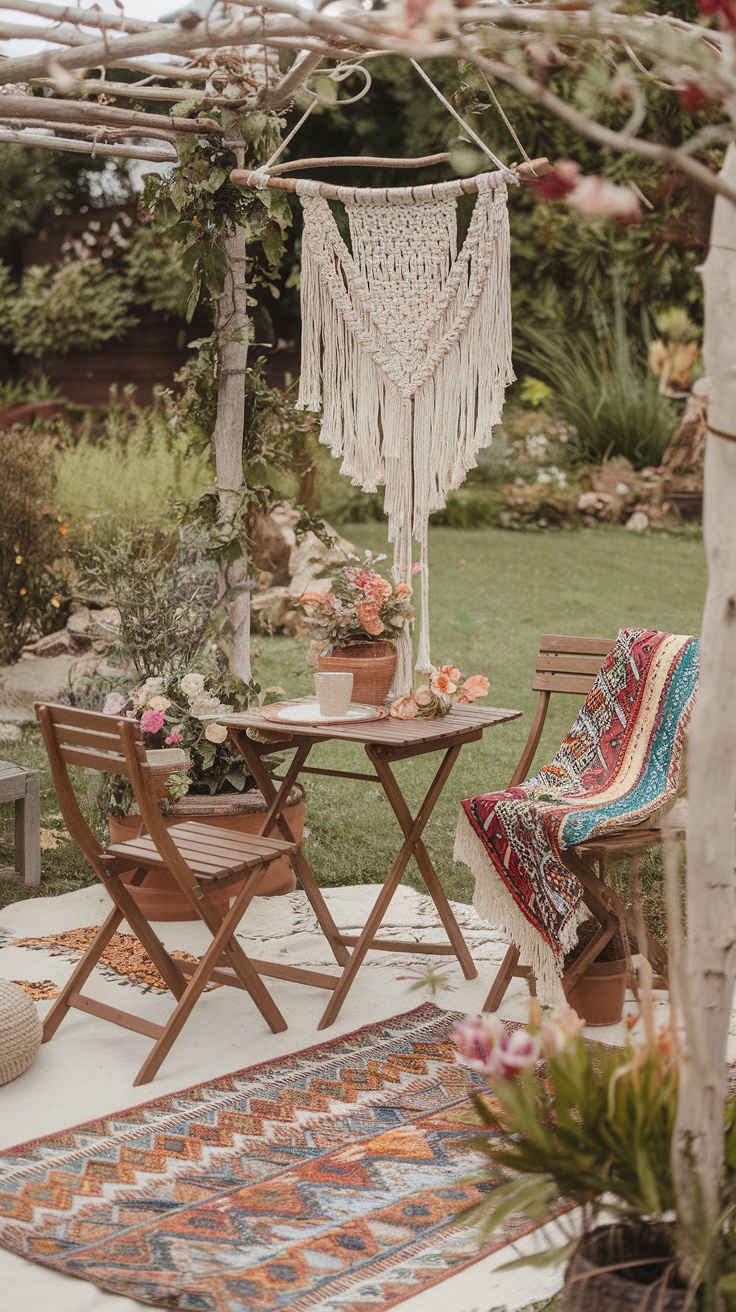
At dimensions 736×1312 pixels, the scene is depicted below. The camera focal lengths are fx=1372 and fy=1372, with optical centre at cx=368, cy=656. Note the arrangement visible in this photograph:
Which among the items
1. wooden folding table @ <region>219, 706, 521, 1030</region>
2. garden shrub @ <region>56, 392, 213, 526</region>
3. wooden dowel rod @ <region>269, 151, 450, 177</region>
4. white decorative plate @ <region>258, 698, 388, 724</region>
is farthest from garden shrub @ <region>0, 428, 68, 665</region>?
white decorative plate @ <region>258, 698, 388, 724</region>

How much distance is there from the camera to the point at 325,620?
4105mm

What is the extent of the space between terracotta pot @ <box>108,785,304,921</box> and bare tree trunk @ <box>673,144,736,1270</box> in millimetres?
2967

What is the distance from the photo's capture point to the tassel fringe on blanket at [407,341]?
13.1 feet

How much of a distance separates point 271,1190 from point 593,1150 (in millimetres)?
1235

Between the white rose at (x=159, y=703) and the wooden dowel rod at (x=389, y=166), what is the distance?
1791 mm

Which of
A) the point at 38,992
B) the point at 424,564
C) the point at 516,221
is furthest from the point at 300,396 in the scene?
the point at 516,221

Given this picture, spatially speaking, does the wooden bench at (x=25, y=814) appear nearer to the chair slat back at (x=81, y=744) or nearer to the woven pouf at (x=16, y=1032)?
the chair slat back at (x=81, y=744)

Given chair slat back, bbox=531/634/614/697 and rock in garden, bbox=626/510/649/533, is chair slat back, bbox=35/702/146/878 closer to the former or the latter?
chair slat back, bbox=531/634/614/697

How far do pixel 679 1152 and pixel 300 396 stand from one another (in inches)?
115

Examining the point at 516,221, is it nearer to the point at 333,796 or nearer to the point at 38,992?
the point at 333,796

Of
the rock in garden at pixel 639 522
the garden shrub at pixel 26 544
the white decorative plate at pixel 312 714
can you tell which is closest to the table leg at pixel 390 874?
the white decorative plate at pixel 312 714

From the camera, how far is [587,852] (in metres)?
3.63

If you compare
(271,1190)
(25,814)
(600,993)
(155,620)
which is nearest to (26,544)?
(155,620)

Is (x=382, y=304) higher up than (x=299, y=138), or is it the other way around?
(x=299, y=138)
